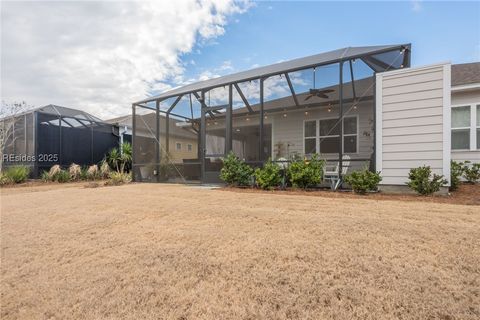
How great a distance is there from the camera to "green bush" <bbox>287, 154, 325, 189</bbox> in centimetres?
556

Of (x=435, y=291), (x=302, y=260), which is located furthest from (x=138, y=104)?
(x=435, y=291)

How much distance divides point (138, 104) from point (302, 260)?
9147mm

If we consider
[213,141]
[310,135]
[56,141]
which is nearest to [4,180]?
[56,141]

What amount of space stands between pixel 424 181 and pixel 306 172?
7.47 feet

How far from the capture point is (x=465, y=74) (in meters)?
7.82

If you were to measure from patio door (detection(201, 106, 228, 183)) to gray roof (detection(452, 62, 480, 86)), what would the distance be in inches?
292

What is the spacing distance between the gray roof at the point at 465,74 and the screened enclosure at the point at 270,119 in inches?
111

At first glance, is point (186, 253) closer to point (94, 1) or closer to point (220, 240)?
point (220, 240)

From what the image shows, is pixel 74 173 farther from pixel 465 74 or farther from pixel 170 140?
pixel 465 74

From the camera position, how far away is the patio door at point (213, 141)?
24.8ft

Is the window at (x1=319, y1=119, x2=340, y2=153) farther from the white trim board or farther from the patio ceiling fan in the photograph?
the white trim board

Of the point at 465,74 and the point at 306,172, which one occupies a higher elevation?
Result: the point at 465,74

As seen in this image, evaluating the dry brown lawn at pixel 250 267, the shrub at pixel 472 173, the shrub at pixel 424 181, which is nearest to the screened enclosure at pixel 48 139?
the dry brown lawn at pixel 250 267

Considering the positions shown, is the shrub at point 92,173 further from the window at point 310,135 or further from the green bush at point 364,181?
the green bush at point 364,181
